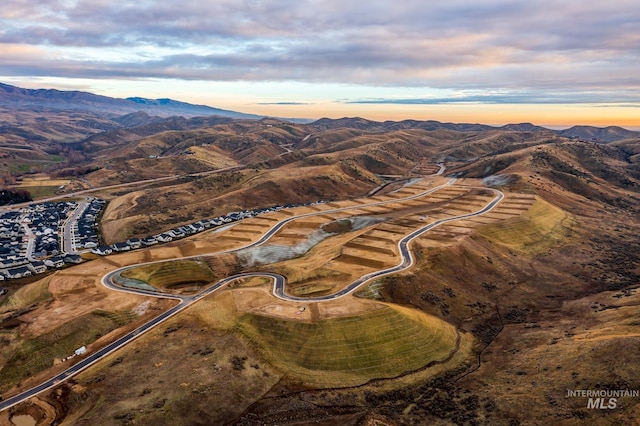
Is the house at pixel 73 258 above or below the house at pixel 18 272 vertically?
above

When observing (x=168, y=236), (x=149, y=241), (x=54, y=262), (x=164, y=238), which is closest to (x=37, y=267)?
(x=54, y=262)

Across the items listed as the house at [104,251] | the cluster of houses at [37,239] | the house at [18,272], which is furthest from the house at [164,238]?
the house at [18,272]

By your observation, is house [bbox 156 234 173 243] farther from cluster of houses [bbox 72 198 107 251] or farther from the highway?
the highway

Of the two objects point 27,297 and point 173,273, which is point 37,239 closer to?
point 27,297

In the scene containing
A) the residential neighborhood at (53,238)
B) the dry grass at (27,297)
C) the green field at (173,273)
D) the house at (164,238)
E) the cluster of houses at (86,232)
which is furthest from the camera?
the cluster of houses at (86,232)

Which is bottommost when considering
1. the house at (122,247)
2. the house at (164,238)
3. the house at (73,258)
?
the house at (73,258)

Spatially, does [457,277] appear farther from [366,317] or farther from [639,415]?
[639,415]

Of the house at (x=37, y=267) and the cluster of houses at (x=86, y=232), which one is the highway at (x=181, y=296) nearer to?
the house at (x=37, y=267)
